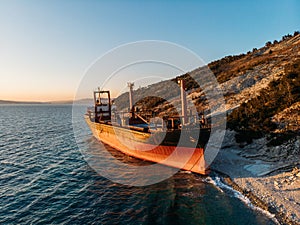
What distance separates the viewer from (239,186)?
1264 centimetres

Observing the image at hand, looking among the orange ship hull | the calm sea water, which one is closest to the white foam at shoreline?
the calm sea water

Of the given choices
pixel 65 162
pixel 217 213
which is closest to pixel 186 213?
pixel 217 213

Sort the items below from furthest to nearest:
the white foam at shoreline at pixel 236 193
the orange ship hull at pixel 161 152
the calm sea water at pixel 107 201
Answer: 1. the orange ship hull at pixel 161 152
2. the calm sea water at pixel 107 201
3. the white foam at shoreline at pixel 236 193

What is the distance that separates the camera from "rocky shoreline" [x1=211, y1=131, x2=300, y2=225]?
10.3 metres

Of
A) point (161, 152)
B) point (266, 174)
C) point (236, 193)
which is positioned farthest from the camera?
point (161, 152)

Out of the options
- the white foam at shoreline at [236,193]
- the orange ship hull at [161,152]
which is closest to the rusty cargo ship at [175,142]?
the orange ship hull at [161,152]

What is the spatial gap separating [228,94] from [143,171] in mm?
24401

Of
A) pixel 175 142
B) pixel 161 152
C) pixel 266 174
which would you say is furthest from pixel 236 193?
pixel 161 152

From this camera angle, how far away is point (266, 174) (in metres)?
13.5

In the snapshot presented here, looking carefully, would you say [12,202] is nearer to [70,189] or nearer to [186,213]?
[70,189]

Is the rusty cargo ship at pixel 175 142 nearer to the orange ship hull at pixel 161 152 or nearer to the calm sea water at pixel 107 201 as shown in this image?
the orange ship hull at pixel 161 152

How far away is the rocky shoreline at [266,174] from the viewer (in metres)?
10.3

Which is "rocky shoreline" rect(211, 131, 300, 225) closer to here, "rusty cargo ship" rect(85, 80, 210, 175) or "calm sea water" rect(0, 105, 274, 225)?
"calm sea water" rect(0, 105, 274, 225)

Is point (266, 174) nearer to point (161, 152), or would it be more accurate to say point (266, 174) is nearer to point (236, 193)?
point (236, 193)
